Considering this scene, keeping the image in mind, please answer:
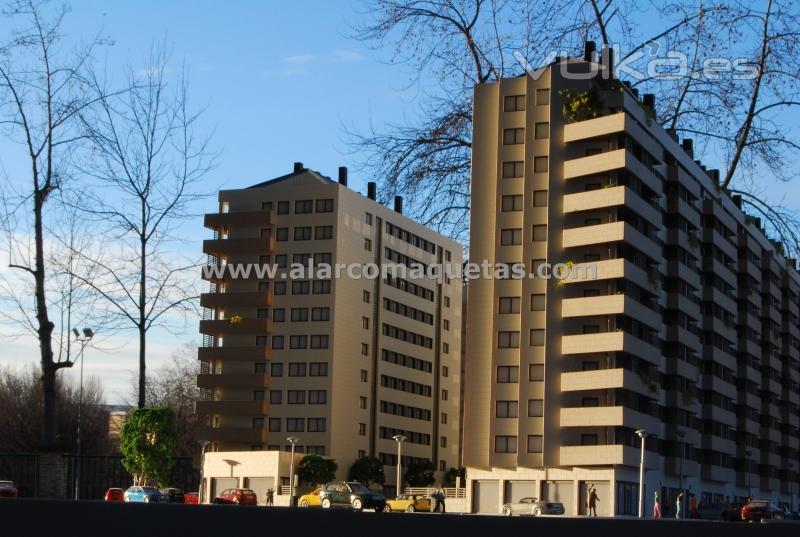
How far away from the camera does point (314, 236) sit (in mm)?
121250

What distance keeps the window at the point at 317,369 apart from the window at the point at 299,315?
185 inches

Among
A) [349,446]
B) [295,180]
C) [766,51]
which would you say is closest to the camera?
[766,51]

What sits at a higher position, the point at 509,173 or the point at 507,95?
the point at 507,95

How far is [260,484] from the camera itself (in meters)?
112

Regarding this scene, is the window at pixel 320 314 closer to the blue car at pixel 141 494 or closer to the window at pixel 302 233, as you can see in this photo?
the window at pixel 302 233

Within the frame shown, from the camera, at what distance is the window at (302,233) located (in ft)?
399

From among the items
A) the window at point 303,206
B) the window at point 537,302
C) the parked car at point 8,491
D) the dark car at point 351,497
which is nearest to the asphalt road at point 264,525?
the parked car at point 8,491

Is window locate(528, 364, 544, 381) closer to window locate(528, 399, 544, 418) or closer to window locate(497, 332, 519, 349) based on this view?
window locate(528, 399, 544, 418)

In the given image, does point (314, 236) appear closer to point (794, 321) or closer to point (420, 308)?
point (420, 308)

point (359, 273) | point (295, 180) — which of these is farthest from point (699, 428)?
point (295, 180)

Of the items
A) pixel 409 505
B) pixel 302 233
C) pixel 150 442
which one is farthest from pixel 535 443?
pixel 302 233

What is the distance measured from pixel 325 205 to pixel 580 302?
39.1 metres

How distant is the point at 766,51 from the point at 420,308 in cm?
9167

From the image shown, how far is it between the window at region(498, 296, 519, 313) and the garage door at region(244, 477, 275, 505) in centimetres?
3032
